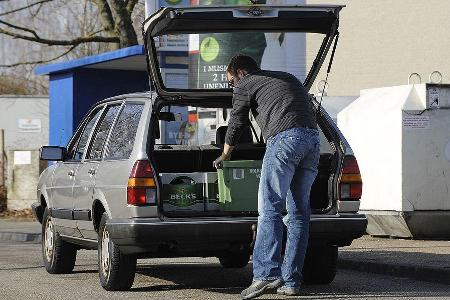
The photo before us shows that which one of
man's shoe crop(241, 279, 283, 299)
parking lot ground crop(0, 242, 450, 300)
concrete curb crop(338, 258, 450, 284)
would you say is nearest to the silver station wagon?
parking lot ground crop(0, 242, 450, 300)

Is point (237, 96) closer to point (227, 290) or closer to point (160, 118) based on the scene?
point (160, 118)

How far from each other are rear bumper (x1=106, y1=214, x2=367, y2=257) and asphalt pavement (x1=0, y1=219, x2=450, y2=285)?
144 centimetres

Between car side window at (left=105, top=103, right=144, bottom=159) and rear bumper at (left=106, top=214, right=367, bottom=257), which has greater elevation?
car side window at (left=105, top=103, right=144, bottom=159)

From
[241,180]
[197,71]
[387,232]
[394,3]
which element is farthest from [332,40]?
[394,3]

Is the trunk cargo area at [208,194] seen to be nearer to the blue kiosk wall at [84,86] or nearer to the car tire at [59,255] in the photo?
the car tire at [59,255]

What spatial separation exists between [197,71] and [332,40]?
390cm

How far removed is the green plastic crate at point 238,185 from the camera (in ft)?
29.6

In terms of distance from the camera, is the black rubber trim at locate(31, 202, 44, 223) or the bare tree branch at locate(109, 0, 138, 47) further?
the bare tree branch at locate(109, 0, 138, 47)

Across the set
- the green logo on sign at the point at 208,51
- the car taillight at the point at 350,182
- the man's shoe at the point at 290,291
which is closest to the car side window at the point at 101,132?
the car taillight at the point at 350,182

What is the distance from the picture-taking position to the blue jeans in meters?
8.53

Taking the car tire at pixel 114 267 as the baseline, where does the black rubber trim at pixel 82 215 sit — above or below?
above

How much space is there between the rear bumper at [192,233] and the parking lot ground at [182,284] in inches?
16.4

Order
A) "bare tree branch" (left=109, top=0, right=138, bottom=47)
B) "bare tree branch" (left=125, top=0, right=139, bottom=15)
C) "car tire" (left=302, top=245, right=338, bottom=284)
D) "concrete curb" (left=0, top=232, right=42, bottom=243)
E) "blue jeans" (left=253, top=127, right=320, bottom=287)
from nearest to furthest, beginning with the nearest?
"blue jeans" (left=253, top=127, right=320, bottom=287) → "car tire" (left=302, top=245, right=338, bottom=284) → "concrete curb" (left=0, top=232, right=42, bottom=243) → "bare tree branch" (left=109, top=0, right=138, bottom=47) → "bare tree branch" (left=125, top=0, right=139, bottom=15)

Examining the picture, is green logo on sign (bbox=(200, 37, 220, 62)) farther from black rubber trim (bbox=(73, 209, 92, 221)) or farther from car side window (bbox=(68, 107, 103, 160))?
black rubber trim (bbox=(73, 209, 92, 221))
